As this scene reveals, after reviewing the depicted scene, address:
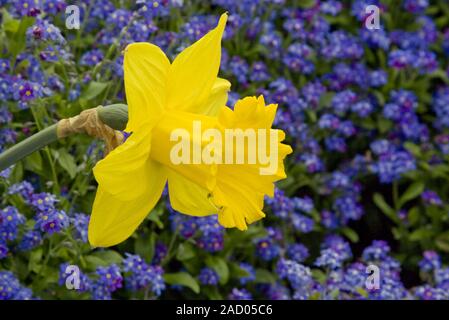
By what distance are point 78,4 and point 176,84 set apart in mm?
1552

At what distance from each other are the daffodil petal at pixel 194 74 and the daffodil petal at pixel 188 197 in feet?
0.42

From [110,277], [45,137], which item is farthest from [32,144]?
[110,277]

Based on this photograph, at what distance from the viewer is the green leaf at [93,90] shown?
2.50m

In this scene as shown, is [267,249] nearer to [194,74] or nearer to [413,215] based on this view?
[413,215]

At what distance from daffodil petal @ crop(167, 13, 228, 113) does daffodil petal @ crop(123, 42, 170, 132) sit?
0.07 feet

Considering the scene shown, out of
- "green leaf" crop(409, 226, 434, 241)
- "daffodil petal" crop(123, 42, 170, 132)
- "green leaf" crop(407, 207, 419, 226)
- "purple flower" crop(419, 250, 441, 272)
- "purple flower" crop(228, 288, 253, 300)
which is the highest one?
"green leaf" crop(407, 207, 419, 226)

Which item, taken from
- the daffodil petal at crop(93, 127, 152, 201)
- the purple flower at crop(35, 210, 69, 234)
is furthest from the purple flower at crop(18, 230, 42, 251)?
the daffodil petal at crop(93, 127, 152, 201)

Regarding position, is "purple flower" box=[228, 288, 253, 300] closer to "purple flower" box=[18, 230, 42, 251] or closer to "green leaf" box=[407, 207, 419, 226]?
"purple flower" box=[18, 230, 42, 251]

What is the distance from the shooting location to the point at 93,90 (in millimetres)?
2525

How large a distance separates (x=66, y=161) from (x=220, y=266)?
597mm

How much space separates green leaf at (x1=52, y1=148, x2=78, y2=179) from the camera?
2.38 meters

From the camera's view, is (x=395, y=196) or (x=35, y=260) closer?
(x=35, y=260)

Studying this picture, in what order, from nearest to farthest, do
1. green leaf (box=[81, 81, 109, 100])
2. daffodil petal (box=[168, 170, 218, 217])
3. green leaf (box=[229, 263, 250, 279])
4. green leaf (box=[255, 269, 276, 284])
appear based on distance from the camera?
daffodil petal (box=[168, 170, 218, 217]) → green leaf (box=[81, 81, 109, 100]) → green leaf (box=[229, 263, 250, 279]) → green leaf (box=[255, 269, 276, 284])

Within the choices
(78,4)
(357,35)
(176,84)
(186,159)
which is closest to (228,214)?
(186,159)
